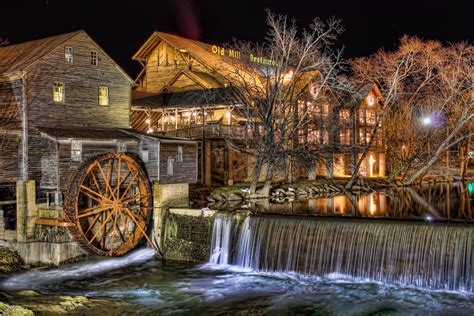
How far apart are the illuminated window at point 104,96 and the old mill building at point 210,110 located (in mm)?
9402

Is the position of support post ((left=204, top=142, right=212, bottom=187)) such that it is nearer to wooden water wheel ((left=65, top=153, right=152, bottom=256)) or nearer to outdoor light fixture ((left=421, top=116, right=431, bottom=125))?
wooden water wheel ((left=65, top=153, right=152, bottom=256))

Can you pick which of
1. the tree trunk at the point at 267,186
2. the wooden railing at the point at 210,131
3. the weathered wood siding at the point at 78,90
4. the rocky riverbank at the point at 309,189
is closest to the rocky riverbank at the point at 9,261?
the weathered wood siding at the point at 78,90

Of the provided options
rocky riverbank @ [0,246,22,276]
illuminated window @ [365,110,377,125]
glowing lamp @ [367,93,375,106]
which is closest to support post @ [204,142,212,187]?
rocky riverbank @ [0,246,22,276]

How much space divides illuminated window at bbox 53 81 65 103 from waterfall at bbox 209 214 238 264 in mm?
9886

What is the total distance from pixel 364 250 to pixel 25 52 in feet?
63.4

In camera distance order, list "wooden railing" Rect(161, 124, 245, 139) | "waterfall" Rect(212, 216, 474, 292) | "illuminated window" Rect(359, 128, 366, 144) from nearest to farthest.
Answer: "waterfall" Rect(212, 216, 474, 292), "wooden railing" Rect(161, 124, 245, 139), "illuminated window" Rect(359, 128, 366, 144)

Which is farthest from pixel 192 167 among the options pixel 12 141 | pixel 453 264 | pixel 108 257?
pixel 453 264

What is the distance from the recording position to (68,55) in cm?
2548

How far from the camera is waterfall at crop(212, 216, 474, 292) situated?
53.9 ft

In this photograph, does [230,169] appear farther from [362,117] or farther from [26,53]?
[362,117]

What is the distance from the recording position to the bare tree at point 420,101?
3944 cm

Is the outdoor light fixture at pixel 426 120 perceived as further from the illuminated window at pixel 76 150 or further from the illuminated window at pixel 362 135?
the illuminated window at pixel 76 150

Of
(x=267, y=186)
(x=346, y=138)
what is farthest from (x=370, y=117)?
(x=267, y=186)

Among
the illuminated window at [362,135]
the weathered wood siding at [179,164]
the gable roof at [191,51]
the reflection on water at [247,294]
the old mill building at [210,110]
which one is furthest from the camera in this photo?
the illuminated window at [362,135]
